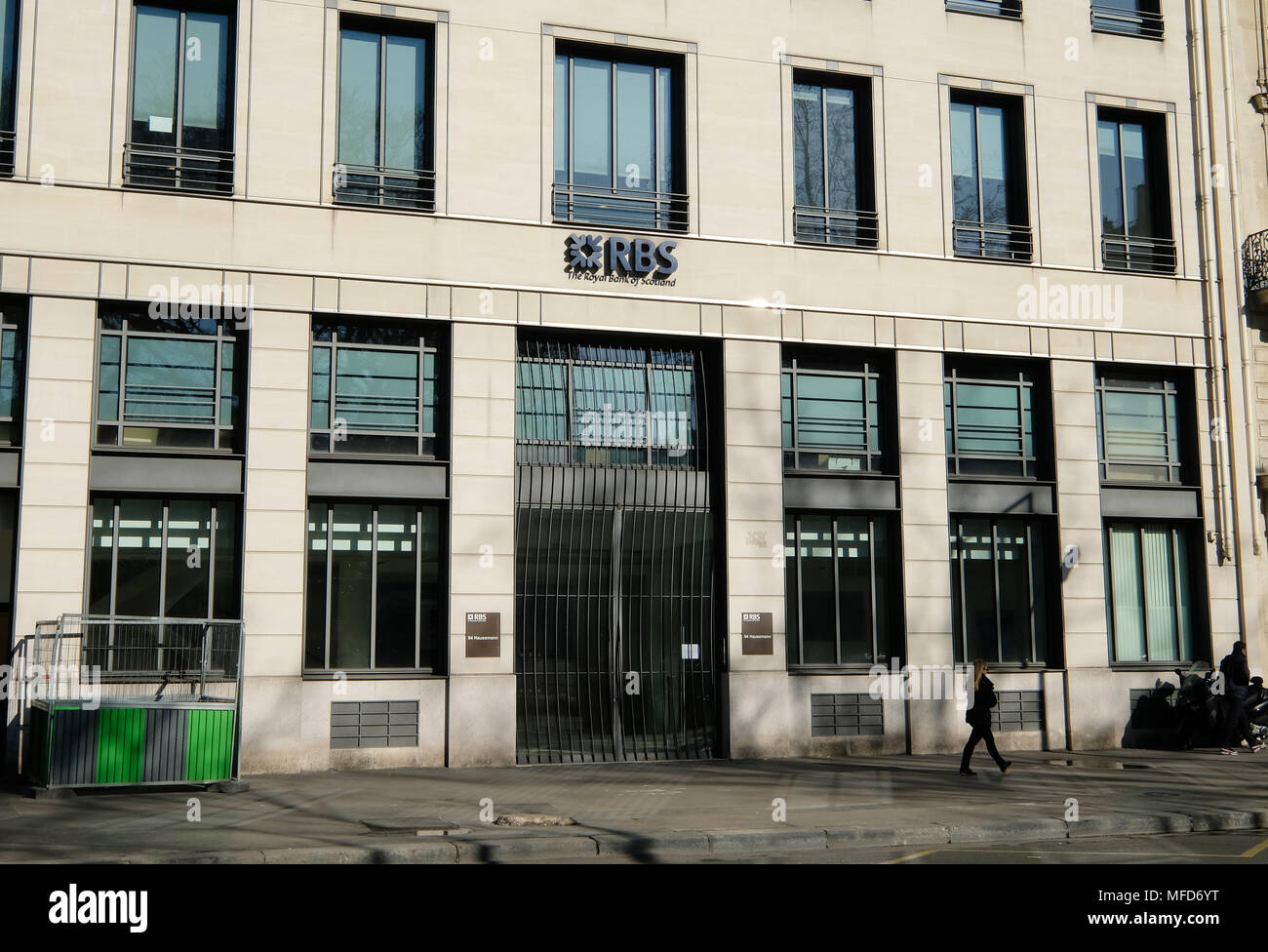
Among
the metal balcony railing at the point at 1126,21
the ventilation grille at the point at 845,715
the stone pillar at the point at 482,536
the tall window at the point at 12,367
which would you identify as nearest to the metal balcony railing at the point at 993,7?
the metal balcony railing at the point at 1126,21

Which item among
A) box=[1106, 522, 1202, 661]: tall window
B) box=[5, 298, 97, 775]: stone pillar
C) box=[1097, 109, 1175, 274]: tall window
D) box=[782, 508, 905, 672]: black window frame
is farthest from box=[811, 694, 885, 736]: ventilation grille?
box=[5, 298, 97, 775]: stone pillar

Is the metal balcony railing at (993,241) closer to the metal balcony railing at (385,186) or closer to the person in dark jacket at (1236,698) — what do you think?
the person in dark jacket at (1236,698)

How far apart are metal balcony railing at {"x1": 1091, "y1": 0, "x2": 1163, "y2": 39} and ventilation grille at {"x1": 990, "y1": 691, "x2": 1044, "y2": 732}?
11.3m

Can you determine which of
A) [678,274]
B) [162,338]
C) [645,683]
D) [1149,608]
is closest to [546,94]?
[678,274]

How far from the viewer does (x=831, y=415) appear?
1936 cm

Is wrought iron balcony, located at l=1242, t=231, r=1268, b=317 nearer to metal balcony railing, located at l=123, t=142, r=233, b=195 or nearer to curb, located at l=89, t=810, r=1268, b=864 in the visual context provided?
curb, located at l=89, t=810, r=1268, b=864

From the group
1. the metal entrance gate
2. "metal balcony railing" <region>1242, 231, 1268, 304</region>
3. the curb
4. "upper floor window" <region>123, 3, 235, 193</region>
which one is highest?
"upper floor window" <region>123, 3, 235, 193</region>

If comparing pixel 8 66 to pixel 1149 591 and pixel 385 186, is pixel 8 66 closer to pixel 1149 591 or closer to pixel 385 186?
pixel 385 186

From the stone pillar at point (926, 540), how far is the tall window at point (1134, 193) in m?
4.39

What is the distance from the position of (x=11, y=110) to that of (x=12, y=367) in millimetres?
3397

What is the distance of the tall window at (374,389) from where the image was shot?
672 inches

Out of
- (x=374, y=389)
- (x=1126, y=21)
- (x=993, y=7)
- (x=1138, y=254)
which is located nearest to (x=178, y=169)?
(x=374, y=389)

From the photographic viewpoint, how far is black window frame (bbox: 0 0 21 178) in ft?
52.4
